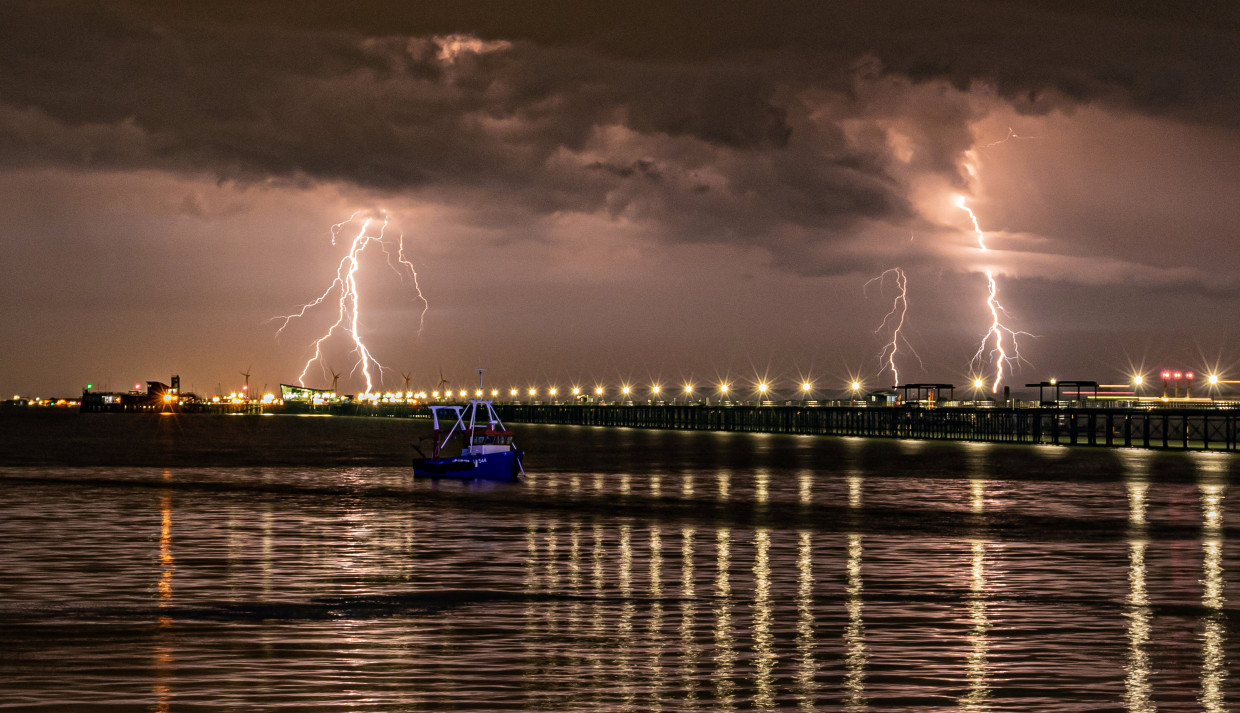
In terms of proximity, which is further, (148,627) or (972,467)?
(972,467)

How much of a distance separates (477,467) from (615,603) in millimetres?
41508

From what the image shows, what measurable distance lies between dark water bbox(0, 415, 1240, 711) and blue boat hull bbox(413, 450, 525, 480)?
11.7 metres

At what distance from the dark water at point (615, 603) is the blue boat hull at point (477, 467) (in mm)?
11740

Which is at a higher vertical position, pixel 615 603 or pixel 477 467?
pixel 477 467

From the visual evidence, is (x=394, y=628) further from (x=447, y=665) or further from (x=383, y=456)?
(x=383, y=456)

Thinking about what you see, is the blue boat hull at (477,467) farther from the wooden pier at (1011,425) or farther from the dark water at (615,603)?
the wooden pier at (1011,425)

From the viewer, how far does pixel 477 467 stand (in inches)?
2494

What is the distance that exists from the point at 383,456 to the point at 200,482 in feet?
128

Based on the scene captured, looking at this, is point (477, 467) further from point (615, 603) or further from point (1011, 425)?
point (1011, 425)

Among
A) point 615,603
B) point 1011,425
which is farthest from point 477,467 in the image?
point 1011,425

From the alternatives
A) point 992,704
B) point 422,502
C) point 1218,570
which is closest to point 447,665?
point 992,704

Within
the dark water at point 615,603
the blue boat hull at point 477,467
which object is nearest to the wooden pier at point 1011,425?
the blue boat hull at point 477,467

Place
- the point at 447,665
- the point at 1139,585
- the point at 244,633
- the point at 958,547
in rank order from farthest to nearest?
the point at 958,547 → the point at 1139,585 → the point at 244,633 → the point at 447,665

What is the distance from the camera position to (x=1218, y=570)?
27625 millimetres
